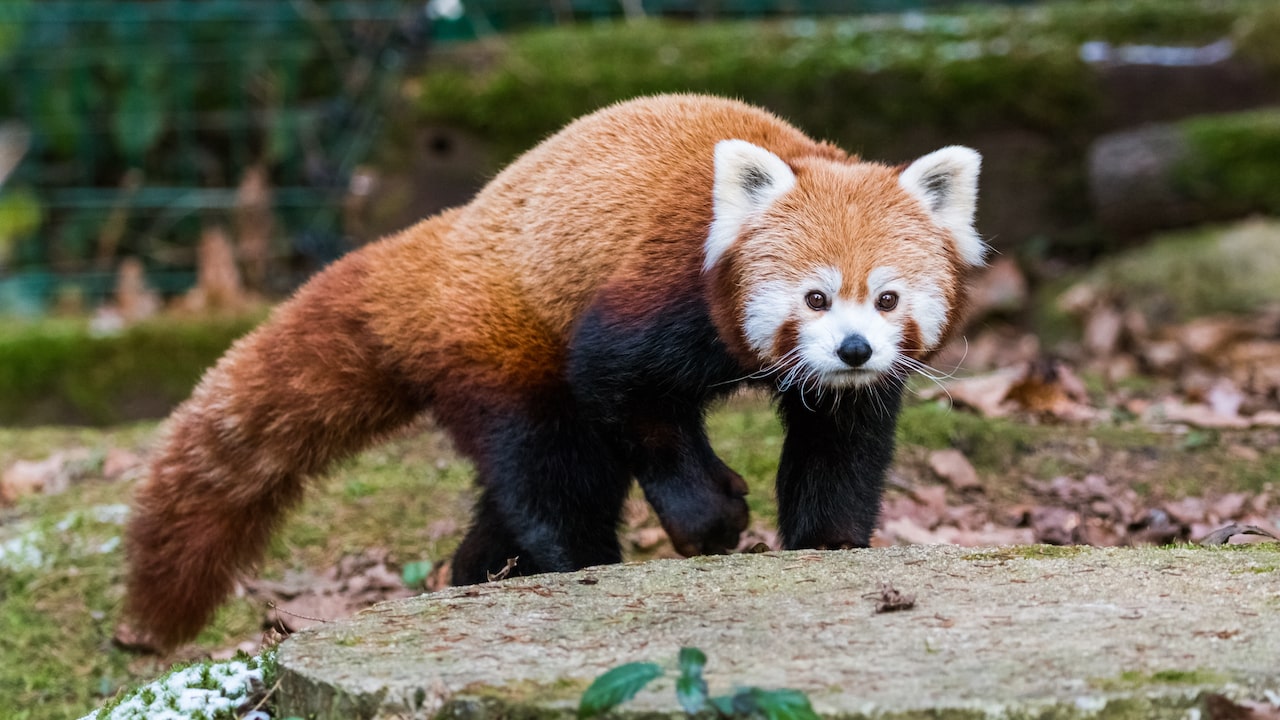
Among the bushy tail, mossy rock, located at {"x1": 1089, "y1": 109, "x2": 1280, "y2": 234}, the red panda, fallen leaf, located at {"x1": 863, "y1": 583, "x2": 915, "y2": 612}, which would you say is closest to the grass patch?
the bushy tail

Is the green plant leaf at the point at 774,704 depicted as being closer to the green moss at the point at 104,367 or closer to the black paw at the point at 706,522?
the black paw at the point at 706,522

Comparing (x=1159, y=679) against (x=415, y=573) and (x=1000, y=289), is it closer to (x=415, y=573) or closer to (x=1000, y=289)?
(x=415, y=573)

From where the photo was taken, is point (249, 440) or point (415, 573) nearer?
point (249, 440)

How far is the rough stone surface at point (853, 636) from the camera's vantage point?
2588 mm

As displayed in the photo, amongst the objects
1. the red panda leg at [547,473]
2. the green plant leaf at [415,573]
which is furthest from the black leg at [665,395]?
the green plant leaf at [415,573]

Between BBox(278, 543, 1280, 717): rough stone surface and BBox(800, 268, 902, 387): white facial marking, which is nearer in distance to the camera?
BBox(278, 543, 1280, 717): rough stone surface

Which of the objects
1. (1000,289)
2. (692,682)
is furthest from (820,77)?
(692,682)

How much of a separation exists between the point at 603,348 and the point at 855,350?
80 cm

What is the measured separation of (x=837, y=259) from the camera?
12.5ft

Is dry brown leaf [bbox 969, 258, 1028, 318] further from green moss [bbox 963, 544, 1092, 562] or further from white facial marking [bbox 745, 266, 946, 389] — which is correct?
green moss [bbox 963, 544, 1092, 562]

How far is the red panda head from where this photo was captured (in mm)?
3801

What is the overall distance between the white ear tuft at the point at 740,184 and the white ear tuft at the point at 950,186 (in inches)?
15.0

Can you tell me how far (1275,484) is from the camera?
530 cm

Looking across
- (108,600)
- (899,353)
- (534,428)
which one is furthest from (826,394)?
(108,600)
